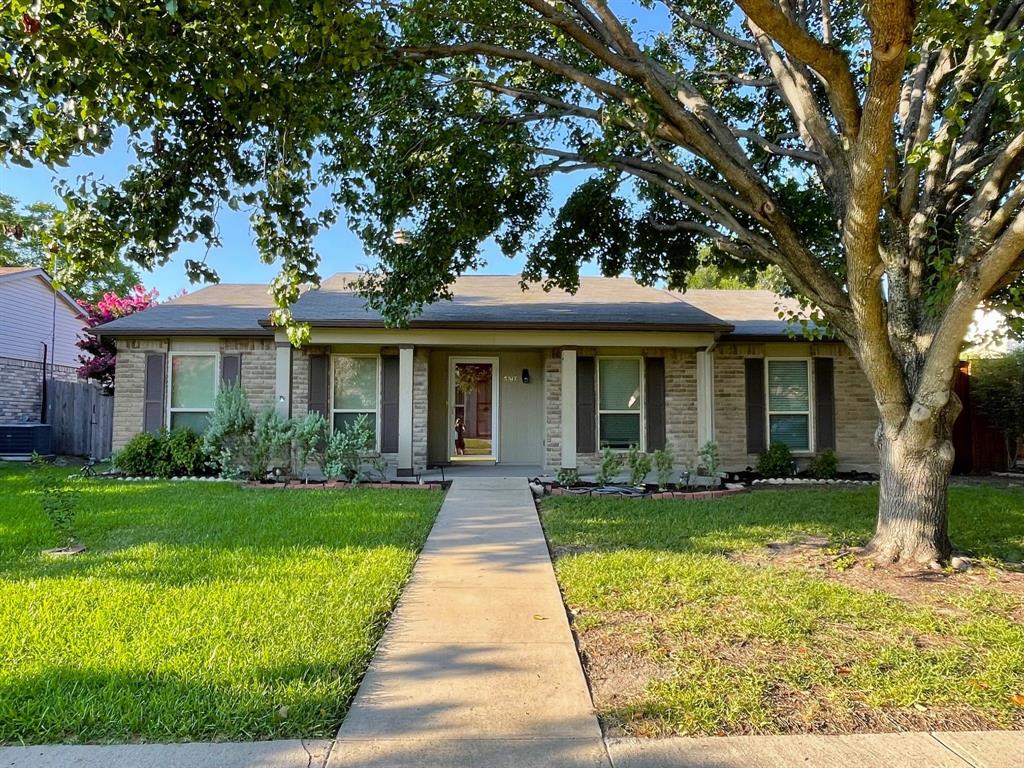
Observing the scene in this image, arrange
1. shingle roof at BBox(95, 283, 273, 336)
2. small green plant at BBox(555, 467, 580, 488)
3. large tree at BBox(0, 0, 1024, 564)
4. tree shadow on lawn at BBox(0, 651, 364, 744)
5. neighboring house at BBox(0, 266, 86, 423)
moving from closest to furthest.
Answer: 1. tree shadow on lawn at BBox(0, 651, 364, 744)
2. large tree at BBox(0, 0, 1024, 564)
3. small green plant at BBox(555, 467, 580, 488)
4. shingle roof at BBox(95, 283, 273, 336)
5. neighboring house at BBox(0, 266, 86, 423)

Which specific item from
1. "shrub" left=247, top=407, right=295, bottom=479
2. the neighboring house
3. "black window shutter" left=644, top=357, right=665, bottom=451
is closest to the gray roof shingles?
"black window shutter" left=644, top=357, right=665, bottom=451

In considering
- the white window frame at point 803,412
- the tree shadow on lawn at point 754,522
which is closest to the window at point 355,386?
the tree shadow on lawn at point 754,522

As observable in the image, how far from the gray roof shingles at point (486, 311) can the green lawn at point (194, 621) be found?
4.28 meters

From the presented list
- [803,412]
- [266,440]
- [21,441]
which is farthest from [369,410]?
[21,441]

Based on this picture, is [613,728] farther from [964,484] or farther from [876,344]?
[964,484]

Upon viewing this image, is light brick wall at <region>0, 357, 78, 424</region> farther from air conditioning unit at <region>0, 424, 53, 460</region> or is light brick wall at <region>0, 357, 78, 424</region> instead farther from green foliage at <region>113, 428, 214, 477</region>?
green foliage at <region>113, 428, 214, 477</region>

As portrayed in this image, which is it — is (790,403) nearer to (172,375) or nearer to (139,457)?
(172,375)

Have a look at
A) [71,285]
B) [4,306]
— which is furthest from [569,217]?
[4,306]

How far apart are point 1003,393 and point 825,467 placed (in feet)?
13.0

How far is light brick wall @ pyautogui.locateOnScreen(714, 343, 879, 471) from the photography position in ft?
37.7

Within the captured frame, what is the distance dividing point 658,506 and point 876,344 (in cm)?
366

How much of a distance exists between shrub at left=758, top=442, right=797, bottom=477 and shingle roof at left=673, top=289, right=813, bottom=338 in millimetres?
2161

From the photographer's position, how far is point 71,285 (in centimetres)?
509

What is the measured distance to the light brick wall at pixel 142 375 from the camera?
11047 mm
